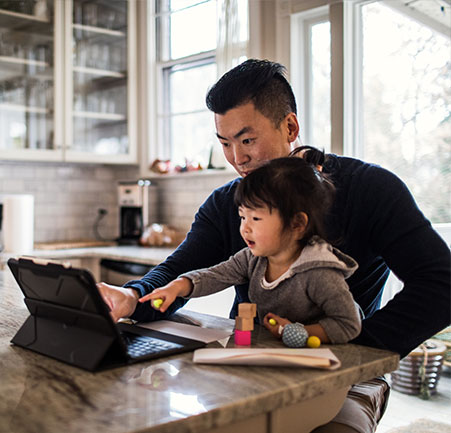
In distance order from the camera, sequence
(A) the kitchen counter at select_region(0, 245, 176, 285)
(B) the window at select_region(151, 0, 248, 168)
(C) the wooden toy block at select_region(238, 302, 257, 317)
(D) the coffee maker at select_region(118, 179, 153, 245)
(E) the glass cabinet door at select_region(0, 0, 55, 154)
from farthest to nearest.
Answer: (D) the coffee maker at select_region(118, 179, 153, 245) < (B) the window at select_region(151, 0, 248, 168) < (E) the glass cabinet door at select_region(0, 0, 55, 154) < (A) the kitchen counter at select_region(0, 245, 176, 285) < (C) the wooden toy block at select_region(238, 302, 257, 317)

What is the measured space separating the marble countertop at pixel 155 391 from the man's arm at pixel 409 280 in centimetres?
15

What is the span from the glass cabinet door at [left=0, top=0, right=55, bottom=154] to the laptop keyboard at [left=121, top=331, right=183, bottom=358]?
3051 millimetres

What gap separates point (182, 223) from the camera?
4.34 metres

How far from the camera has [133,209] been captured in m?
4.38

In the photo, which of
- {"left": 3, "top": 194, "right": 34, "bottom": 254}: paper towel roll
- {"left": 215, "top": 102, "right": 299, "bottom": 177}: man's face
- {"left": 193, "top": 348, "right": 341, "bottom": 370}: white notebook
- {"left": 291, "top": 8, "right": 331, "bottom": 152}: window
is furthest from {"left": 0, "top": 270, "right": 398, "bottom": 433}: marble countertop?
{"left": 3, "top": 194, "right": 34, "bottom": 254}: paper towel roll

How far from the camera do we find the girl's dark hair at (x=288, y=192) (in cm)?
127

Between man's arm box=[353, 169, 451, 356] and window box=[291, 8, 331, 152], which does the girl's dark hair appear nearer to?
→ man's arm box=[353, 169, 451, 356]

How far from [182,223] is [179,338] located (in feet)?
10.3

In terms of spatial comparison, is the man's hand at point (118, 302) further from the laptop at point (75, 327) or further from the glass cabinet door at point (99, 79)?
the glass cabinet door at point (99, 79)

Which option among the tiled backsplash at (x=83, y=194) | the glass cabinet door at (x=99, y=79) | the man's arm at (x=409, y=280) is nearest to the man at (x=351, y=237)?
the man's arm at (x=409, y=280)

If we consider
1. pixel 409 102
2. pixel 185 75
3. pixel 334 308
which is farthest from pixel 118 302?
pixel 185 75

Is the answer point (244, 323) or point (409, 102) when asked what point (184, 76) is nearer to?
point (409, 102)

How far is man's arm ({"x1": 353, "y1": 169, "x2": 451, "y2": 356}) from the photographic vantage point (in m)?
1.28

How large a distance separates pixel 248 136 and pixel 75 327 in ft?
2.63
